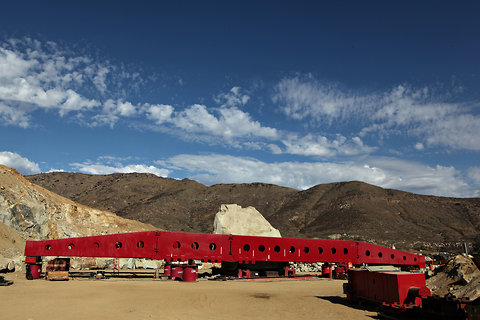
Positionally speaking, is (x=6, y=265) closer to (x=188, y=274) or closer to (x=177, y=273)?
(x=177, y=273)

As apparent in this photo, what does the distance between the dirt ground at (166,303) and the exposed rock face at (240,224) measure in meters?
15.9

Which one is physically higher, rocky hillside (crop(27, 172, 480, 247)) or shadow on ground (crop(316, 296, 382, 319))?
rocky hillside (crop(27, 172, 480, 247))

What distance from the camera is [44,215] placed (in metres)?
29.2

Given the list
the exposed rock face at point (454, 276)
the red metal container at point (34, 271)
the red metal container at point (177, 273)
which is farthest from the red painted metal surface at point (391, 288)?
the red metal container at point (34, 271)

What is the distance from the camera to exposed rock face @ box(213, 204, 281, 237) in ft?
102

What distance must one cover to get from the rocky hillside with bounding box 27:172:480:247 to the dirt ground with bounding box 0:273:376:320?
54.1 metres

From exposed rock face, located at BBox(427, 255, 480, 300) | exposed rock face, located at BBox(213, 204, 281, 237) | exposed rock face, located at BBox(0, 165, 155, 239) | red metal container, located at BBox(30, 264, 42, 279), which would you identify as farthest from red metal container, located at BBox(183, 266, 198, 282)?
exposed rock face, located at BBox(0, 165, 155, 239)

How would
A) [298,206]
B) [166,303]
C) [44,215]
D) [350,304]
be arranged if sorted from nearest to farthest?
[166,303] < [350,304] < [44,215] < [298,206]

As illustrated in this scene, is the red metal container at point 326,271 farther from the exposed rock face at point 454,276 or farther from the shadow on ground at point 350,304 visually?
the shadow on ground at point 350,304

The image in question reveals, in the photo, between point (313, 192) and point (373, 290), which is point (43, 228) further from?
point (313, 192)

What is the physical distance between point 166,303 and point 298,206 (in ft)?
294

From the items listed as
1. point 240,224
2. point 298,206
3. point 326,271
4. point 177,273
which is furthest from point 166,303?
point 298,206

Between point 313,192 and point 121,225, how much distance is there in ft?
255

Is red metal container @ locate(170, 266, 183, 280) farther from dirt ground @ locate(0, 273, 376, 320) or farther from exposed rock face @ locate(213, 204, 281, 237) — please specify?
exposed rock face @ locate(213, 204, 281, 237)
